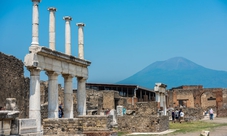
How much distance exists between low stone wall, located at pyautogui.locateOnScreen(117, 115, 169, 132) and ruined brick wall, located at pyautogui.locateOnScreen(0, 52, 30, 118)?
6178 millimetres

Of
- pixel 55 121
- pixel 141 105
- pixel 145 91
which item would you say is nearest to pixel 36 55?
pixel 55 121

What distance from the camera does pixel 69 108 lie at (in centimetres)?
2061

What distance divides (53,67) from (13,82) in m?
5.58

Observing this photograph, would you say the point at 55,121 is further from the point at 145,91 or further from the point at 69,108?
the point at 145,91

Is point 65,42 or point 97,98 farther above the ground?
point 65,42

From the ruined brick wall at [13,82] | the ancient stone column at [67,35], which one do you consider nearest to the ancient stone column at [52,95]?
the ancient stone column at [67,35]

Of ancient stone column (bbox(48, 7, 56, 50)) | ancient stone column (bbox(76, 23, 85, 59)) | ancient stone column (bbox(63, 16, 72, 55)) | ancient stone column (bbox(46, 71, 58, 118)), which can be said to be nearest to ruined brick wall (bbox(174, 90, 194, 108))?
ancient stone column (bbox(76, 23, 85, 59))

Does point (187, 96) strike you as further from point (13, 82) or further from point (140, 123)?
point (13, 82)

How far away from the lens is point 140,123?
2323cm

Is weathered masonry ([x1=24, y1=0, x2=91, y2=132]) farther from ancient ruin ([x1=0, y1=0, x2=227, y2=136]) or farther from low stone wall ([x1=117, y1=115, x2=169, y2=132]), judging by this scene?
low stone wall ([x1=117, y1=115, x2=169, y2=132])

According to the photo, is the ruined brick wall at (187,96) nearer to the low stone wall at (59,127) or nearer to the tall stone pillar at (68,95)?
the tall stone pillar at (68,95)

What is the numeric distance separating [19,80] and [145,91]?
27.6 meters

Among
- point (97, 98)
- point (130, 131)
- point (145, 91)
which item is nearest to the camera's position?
point (130, 131)

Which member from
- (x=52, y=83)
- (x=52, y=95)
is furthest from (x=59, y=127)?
(x=52, y=83)
